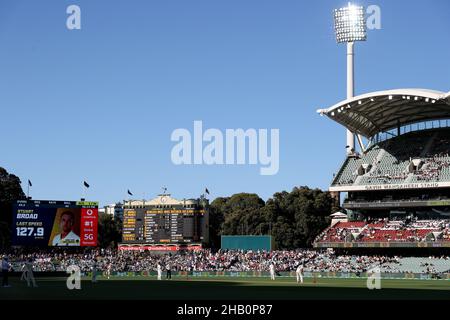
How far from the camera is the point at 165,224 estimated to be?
98.2m

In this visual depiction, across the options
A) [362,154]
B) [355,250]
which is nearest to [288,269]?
[355,250]

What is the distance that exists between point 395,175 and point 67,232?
42678mm

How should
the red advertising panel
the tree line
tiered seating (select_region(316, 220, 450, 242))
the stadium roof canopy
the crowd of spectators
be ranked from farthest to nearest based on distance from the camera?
1. the tree line
2. the red advertising panel
3. the stadium roof canopy
4. tiered seating (select_region(316, 220, 450, 242))
5. the crowd of spectators

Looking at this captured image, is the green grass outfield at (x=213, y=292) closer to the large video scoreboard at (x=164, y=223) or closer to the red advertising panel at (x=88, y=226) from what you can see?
the red advertising panel at (x=88, y=226)

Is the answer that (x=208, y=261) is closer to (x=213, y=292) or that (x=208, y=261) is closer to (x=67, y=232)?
(x=67, y=232)

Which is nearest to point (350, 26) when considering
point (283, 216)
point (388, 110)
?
point (388, 110)

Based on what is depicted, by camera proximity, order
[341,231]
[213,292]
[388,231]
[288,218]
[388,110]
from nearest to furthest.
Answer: [213,292], [388,231], [341,231], [388,110], [288,218]

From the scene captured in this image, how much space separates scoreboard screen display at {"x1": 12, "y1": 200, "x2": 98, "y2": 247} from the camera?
8356cm

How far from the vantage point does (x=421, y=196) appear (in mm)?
90250

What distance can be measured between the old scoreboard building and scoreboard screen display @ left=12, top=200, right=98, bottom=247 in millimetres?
12664

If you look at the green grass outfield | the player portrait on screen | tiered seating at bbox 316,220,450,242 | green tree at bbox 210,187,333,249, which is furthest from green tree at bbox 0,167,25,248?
the green grass outfield

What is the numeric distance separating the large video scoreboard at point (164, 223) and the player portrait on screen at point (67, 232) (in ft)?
48.3

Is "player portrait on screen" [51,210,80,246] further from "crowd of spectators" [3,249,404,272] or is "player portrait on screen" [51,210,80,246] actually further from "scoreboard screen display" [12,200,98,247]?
"crowd of spectators" [3,249,404,272]

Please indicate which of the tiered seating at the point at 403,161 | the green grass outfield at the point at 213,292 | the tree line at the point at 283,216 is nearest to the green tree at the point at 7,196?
the tree line at the point at 283,216
